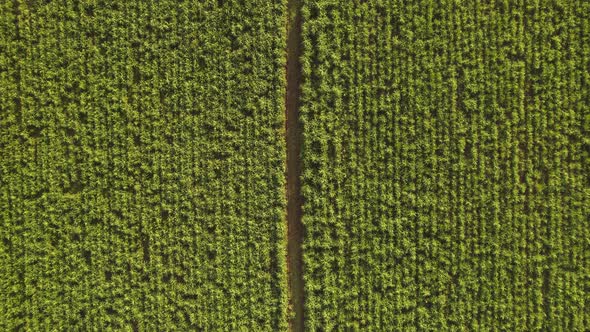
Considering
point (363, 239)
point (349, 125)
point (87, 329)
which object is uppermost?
point (349, 125)

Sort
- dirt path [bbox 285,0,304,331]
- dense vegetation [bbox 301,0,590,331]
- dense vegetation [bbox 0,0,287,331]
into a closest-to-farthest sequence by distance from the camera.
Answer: dense vegetation [bbox 301,0,590,331] < dense vegetation [bbox 0,0,287,331] < dirt path [bbox 285,0,304,331]

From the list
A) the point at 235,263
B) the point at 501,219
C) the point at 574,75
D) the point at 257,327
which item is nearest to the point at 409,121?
the point at 501,219

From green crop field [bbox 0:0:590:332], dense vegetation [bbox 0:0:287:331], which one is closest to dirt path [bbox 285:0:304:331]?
green crop field [bbox 0:0:590:332]

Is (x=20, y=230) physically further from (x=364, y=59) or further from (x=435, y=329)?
(x=435, y=329)

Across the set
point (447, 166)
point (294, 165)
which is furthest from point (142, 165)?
point (447, 166)

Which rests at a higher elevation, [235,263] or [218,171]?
[218,171]

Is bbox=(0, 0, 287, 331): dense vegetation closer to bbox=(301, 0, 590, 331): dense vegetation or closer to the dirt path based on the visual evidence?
the dirt path

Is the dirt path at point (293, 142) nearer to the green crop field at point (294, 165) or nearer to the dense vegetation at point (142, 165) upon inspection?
the green crop field at point (294, 165)
